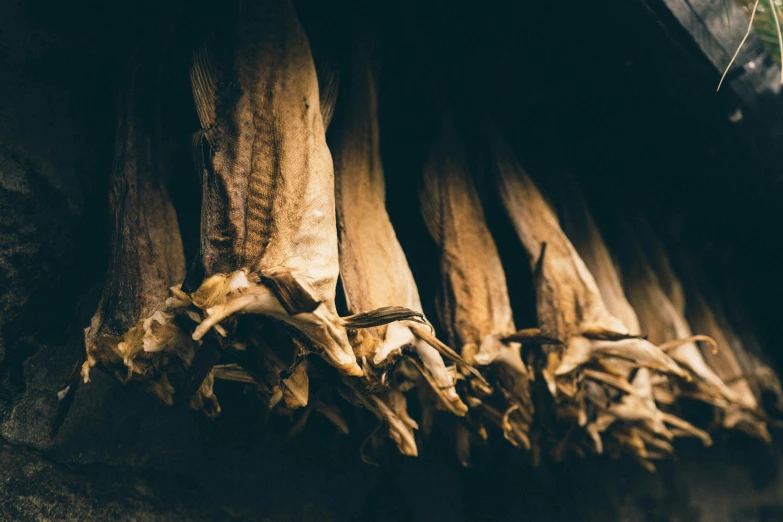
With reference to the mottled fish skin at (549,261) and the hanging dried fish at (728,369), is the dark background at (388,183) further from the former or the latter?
the hanging dried fish at (728,369)

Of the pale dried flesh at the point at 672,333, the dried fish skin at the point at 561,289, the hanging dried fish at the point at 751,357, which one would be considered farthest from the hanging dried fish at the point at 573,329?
the hanging dried fish at the point at 751,357

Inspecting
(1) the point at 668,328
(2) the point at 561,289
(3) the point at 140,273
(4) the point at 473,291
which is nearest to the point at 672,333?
(1) the point at 668,328

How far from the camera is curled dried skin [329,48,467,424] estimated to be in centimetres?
61

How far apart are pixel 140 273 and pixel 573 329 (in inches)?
24.4

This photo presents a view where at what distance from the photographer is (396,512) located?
91cm

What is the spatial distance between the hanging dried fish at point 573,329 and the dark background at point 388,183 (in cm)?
6

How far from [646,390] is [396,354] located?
0.50 m

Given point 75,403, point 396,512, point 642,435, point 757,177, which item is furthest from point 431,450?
point 757,177

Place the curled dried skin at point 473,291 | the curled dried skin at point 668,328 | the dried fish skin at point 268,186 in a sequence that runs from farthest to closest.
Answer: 1. the curled dried skin at point 668,328
2. the curled dried skin at point 473,291
3. the dried fish skin at point 268,186

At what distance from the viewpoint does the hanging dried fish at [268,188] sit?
0.48 m

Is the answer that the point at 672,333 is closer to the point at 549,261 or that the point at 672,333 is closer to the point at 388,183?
the point at 549,261

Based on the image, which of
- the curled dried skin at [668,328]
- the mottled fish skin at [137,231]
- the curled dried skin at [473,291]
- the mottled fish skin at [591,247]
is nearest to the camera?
the mottled fish skin at [137,231]

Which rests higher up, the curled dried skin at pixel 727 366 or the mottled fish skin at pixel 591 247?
the mottled fish skin at pixel 591 247

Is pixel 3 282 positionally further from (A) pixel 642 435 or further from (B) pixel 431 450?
(A) pixel 642 435
